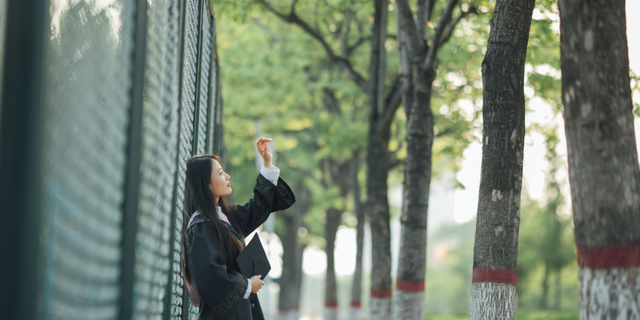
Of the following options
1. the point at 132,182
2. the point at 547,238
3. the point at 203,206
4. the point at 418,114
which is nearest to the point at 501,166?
the point at 203,206

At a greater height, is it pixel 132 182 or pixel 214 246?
pixel 132 182

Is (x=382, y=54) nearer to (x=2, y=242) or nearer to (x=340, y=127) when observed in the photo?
(x=340, y=127)

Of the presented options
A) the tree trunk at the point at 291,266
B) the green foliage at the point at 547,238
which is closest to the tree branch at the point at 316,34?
the tree trunk at the point at 291,266

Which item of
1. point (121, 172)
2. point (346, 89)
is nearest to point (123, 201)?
point (121, 172)

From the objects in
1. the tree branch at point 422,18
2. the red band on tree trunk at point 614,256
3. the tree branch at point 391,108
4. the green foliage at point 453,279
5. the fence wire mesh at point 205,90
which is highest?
the tree branch at point 422,18

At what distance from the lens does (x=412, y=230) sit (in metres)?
8.77

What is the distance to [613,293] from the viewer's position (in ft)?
10.5

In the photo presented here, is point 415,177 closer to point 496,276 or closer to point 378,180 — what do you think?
point 378,180

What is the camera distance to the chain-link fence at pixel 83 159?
196 centimetres

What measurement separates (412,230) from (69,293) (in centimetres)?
699

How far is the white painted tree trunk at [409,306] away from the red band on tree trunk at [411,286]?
0.05m

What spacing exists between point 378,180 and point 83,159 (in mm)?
9236

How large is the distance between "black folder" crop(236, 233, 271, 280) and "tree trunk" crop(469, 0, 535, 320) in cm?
168

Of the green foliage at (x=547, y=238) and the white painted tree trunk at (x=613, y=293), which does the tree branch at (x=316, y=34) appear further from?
the green foliage at (x=547, y=238)
